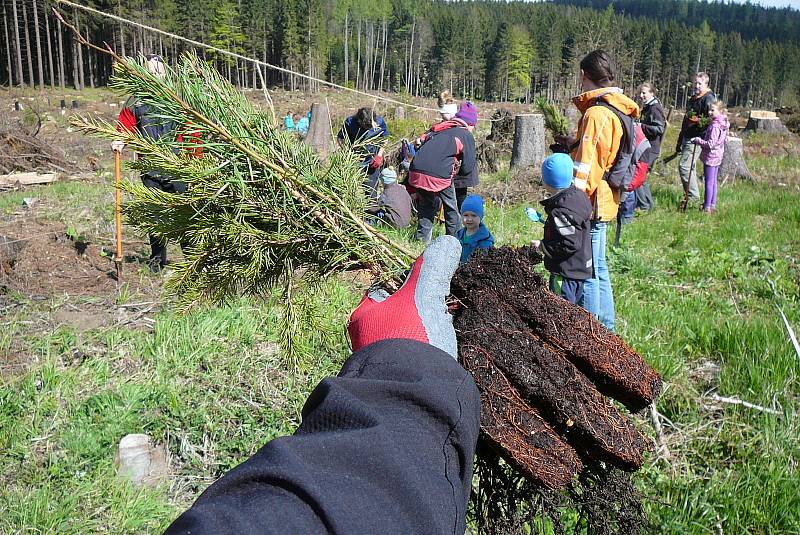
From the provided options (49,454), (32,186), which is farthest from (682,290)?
(32,186)

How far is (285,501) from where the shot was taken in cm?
84

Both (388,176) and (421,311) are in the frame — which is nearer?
(421,311)

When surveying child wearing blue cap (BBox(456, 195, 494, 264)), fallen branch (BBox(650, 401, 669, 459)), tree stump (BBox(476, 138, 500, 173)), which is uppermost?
child wearing blue cap (BBox(456, 195, 494, 264))

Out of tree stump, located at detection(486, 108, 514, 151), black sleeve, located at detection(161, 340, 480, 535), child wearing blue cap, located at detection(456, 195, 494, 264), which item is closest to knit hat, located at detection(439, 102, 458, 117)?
child wearing blue cap, located at detection(456, 195, 494, 264)

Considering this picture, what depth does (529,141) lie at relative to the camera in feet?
39.6

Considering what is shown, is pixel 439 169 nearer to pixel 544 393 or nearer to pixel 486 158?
pixel 544 393

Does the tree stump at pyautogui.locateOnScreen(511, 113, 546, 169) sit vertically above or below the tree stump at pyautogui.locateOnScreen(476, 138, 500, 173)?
above

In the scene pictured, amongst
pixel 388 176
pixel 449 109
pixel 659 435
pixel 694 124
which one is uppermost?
pixel 449 109

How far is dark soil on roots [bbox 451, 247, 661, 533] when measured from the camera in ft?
4.64

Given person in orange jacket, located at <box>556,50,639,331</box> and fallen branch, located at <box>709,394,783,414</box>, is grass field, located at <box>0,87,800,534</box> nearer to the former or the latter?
fallen branch, located at <box>709,394,783,414</box>

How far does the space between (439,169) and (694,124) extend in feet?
14.9

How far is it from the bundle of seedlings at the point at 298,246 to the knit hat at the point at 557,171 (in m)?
2.23

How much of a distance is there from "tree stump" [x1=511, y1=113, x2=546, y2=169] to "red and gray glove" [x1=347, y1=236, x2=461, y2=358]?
1104cm

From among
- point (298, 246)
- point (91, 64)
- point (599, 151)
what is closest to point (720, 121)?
point (599, 151)
